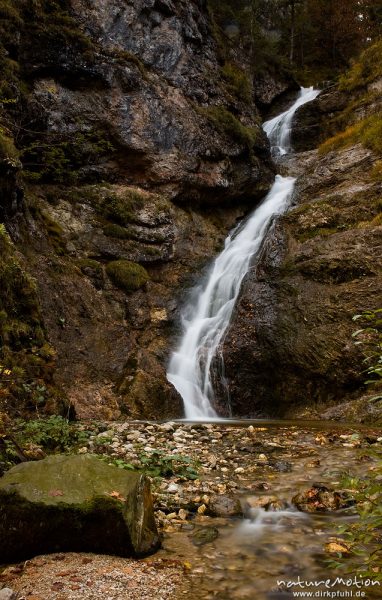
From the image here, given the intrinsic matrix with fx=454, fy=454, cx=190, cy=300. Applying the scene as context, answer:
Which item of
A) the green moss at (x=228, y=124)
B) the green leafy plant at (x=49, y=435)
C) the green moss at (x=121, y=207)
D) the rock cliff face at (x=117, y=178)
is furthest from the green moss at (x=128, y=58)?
the green leafy plant at (x=49, y=435)

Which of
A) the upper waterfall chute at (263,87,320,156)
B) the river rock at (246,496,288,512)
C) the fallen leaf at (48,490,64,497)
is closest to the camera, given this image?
the fallen leaf at (48,490,64,497)

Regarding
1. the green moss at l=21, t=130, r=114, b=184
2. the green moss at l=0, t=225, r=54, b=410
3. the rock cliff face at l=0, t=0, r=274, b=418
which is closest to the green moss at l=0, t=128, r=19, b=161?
the rock cliff face at l=0, t=0, r=274, b=418

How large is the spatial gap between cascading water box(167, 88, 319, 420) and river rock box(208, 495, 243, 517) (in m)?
5.79

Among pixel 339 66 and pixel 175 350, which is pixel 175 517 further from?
pixel 339 66

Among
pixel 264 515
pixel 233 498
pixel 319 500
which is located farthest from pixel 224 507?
pixel 319 500

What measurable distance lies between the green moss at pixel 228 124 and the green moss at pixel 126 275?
7.16 metres

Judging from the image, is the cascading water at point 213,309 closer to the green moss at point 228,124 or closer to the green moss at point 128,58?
the green moss at point 228,124

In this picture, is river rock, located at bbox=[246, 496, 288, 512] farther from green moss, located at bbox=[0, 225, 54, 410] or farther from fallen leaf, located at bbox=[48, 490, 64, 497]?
green moss, located at bbox=[0, 225, 54, 410]

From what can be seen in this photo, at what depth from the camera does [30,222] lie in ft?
33.8

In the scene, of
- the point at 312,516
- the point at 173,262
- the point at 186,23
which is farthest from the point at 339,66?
the point at 312,516

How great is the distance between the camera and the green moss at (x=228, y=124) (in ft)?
54.6

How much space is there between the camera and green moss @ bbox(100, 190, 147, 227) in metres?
13.4

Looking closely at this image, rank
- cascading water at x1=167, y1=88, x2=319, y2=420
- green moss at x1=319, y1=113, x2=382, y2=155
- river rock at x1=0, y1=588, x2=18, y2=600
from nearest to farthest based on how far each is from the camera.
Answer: river rock at x1=0, y1=588, x2=18, y2=600, cascading water at x1=167, y1=88, x2=319, y2=420, green moss at x1=319, y1=113, x2=382, y2=155

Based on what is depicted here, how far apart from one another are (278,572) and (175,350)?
8.93 metres
